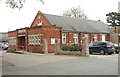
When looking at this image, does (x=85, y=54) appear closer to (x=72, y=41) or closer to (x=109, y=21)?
(x=72, y=41)

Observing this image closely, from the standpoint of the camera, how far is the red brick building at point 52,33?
41.7 metres

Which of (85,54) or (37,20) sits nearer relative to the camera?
(85,54)

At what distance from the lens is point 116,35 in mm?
56312

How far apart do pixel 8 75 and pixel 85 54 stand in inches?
621

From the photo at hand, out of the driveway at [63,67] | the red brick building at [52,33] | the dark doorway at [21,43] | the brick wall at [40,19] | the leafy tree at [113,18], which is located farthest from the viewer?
the leafy tree at [113,18]

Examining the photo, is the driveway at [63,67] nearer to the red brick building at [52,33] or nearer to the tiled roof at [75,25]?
the red brick building at [52,33]

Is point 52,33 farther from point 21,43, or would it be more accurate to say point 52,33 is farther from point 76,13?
point 76,13

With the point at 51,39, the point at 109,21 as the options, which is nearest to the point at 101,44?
the point at 51,39

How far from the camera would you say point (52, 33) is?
42.4 m

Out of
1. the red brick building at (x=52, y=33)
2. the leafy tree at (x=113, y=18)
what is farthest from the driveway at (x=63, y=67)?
the leafy tree at (x=113, y=18)

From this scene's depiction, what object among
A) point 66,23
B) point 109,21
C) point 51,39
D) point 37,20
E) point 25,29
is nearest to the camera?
point 51,39

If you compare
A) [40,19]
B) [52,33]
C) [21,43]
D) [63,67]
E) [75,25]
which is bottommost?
[63,67]

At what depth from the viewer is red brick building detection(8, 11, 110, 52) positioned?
137 feet

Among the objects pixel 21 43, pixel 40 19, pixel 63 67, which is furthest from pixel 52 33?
pixel 63 67
